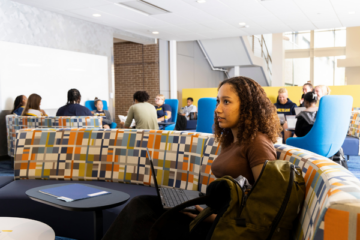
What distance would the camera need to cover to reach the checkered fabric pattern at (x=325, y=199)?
0.73m

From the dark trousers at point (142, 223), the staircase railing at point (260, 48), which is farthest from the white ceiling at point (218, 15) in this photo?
the dark trousers at point (142, 223)

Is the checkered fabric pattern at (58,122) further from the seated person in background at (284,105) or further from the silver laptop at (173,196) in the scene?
the seated person in background at (284,105)

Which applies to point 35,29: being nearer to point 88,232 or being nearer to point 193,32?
point 193,32

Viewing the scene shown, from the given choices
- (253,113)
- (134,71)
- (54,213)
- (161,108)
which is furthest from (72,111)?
(134,71)

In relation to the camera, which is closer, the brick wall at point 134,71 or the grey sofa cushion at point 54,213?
the grey sofa cushion at point 54,213

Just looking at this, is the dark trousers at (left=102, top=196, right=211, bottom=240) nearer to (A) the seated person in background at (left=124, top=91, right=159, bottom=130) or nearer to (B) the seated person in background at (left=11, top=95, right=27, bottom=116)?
(A) the seated person in background at (left=124, top=91, right=159, bottom=130)

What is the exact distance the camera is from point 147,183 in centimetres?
248

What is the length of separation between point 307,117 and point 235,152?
2.62 metres

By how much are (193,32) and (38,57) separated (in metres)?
4.17

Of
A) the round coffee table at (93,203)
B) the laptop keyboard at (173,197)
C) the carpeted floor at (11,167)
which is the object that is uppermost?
the laptop keyboard at (173,197)

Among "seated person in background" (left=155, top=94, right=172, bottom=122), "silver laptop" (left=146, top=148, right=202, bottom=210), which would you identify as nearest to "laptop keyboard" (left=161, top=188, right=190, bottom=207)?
→ "silver laptop" (left=146, top=148, right=202, bottom=210)

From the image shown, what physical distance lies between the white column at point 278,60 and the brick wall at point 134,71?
441 cm

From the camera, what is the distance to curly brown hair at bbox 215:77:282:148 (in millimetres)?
1447

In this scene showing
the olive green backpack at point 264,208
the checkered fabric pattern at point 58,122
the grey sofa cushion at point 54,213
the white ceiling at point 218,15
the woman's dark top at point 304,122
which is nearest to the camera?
the olive green backpack at point 264,208
